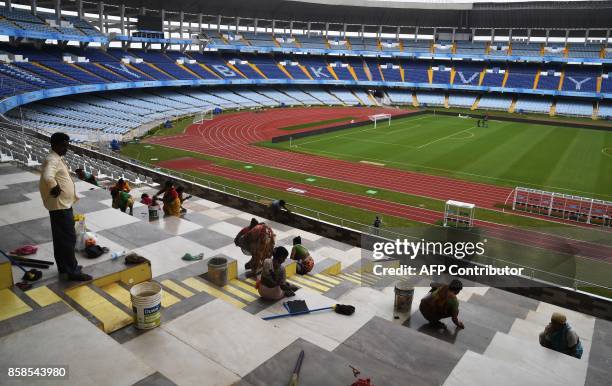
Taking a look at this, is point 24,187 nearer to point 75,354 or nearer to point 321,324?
point 75,354

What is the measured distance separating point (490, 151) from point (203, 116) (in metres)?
29.2

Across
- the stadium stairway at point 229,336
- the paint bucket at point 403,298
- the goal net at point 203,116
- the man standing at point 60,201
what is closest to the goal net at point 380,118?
the goal net at point 203,116

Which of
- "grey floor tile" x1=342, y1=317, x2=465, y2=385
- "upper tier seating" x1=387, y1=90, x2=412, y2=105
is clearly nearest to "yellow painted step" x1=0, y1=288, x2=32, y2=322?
"grey floor tile" x1=342, y1=317, x2=465, y2=385

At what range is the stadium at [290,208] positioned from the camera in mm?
5375

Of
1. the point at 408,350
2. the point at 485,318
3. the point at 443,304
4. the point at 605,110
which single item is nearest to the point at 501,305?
the point at 485,318

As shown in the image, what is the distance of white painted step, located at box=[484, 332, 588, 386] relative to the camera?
5.64 meters

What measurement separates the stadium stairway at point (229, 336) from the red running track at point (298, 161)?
1553 centimetres

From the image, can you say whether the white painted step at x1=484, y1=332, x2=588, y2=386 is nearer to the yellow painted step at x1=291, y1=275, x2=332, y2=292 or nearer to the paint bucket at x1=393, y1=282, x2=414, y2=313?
the paint bucket at x1=393, y1=282, x2=414, y2=313

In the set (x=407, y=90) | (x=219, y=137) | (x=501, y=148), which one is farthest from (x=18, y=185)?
(x=407, y=90)

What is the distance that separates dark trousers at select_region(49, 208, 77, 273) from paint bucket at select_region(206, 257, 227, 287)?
2328mm

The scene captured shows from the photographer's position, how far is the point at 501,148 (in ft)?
122

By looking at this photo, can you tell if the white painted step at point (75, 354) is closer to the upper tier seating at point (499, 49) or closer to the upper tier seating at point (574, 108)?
the upper tier seating at point (574, 108)

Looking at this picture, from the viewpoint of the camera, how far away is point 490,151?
35.8 m

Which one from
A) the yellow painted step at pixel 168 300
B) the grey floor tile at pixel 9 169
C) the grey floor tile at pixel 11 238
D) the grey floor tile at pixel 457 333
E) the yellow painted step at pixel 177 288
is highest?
the grey floor tile at pixel 9 169
